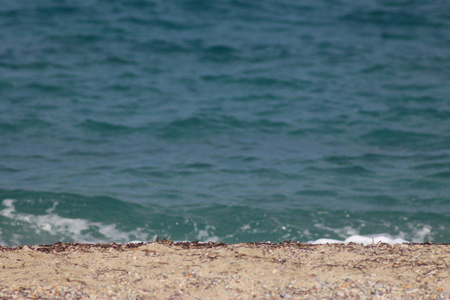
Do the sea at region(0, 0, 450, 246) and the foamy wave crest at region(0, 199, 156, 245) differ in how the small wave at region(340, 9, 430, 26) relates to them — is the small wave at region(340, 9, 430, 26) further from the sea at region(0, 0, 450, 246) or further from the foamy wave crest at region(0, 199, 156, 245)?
the foamy wave crest at region(0, 199, 156, 245)

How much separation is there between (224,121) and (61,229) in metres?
4.59

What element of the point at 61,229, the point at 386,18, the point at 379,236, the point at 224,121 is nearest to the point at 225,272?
the point at 379,236

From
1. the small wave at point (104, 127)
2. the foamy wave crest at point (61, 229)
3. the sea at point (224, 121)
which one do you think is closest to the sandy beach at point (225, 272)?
the foamy wave crest at point (61, 229)

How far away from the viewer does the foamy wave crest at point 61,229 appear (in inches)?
302

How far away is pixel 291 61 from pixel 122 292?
10.9 metres

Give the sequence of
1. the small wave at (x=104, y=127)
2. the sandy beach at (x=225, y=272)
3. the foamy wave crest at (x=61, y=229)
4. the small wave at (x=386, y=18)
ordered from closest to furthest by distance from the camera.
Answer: the sandy beach at (x=225, y=272), the foamy wave crest at (x=61, y=229), the small wave at (x=104, y=127), the small wave at (x=386, y=18)

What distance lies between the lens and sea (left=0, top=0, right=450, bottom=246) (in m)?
8.17

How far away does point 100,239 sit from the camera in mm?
7703

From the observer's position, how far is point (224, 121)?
11555 mm

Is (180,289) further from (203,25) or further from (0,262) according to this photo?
(203,25)

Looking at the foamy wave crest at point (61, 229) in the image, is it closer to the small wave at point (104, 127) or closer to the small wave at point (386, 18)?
the small wave at point (104, 127)

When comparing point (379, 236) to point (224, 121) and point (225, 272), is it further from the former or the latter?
point (224, 121)

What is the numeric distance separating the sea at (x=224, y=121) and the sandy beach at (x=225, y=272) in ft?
7.09

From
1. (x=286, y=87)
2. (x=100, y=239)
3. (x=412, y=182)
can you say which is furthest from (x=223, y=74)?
(x=100, y=239)
